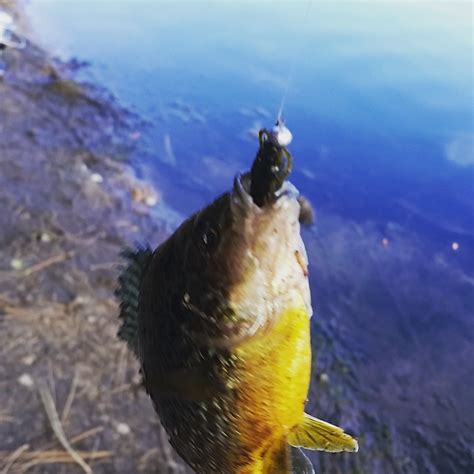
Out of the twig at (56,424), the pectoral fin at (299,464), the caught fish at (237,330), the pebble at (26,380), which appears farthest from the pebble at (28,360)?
the pectoral fin at (299,464)

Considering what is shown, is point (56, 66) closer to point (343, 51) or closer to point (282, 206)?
point (343, 51)

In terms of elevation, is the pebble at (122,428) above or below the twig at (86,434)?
below

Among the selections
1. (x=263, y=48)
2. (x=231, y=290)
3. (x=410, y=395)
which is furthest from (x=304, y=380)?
(x=263, y=48)

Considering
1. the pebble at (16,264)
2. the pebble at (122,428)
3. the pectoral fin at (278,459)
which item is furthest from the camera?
the pebble at (16,264)

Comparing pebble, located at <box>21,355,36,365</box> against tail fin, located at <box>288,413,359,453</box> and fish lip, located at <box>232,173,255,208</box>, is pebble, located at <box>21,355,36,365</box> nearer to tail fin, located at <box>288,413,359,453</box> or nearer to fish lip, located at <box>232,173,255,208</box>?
tail fin, located at <box>288,413,359,453</box>

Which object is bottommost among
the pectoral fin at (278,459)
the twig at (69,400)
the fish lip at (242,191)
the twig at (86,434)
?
the twig at (86,434)

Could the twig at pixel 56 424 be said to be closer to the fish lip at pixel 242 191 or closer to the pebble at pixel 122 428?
the pebble at pixel 122 428

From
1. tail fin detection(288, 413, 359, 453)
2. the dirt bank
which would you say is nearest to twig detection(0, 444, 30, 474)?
the dirt bank
